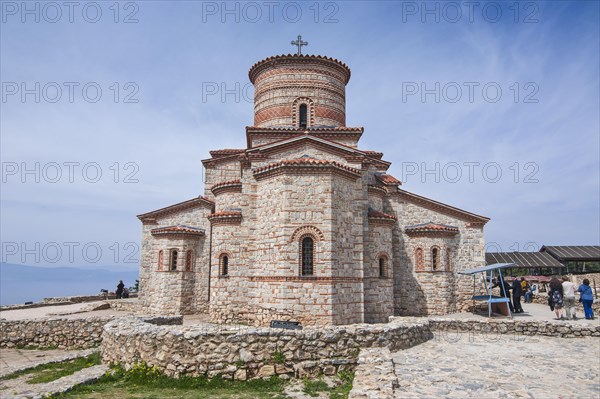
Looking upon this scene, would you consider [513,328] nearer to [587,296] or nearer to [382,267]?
[587,296]

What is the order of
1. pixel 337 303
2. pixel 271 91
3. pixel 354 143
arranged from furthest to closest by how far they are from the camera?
1. pixel 271 91
2. pixel 354 143
3. pixel 337 303

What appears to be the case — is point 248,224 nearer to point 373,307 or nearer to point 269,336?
point 373,307

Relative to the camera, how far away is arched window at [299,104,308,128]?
16109 mm

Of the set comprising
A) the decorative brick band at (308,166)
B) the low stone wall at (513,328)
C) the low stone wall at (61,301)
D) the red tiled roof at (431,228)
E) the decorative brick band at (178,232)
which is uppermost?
the decorative brick band at (308,166)

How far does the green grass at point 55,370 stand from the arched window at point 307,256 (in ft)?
17.4

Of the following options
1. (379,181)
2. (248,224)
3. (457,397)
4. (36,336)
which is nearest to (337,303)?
(248,224)

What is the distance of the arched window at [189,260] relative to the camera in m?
14.9

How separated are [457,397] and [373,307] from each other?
7.47 metres

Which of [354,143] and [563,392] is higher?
[354,143]

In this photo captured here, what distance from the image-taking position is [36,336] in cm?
1177

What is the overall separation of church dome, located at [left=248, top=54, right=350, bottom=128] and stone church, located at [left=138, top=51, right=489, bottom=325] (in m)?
0.05

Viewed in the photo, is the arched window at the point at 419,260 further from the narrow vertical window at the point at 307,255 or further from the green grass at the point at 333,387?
→ the green grass at the point at 333,387

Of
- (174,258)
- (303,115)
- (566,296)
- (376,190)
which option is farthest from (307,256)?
(566,296)

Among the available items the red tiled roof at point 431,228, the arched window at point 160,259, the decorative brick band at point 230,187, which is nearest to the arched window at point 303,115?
the decorative brick band at point 230,187
